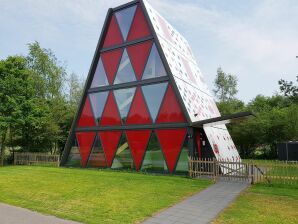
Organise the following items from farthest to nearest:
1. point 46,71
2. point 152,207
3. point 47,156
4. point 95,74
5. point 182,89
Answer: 1. point 46,71
2. point 47,156
3. point 95,74
4. point 182,89
5. point 152,207

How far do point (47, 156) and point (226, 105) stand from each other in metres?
28.7

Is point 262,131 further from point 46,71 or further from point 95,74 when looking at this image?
point 46,71

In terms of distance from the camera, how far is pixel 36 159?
86.6 ft

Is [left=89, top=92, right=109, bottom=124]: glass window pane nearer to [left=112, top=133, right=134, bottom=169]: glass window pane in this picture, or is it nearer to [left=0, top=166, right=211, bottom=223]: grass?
[left=112, top=133, right=134, bottom=169]: glass window pane

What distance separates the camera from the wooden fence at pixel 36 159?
24425mm

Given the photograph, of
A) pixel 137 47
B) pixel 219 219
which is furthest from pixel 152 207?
pixel 137 47

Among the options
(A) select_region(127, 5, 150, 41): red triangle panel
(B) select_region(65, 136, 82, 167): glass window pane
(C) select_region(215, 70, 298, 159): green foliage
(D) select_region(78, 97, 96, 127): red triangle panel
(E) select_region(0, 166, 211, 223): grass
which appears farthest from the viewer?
(C) select_region(215, 70, 298, 159): green foliage

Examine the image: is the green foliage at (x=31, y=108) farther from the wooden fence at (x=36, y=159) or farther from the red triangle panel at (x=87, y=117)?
the red triangle panel at (x=87, y=117)

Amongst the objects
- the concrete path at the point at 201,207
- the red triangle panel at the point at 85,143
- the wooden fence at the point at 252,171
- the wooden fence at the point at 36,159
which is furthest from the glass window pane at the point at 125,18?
the concrete path at the point at 201,207

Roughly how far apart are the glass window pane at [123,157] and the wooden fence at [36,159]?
5.97 meters

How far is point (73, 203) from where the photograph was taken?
32.7 ft

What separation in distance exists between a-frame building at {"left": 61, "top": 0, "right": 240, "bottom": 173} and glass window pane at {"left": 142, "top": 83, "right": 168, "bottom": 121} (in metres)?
0.07

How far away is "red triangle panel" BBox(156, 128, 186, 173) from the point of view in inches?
717

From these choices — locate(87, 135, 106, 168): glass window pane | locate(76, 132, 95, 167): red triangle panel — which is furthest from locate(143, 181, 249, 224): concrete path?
locate(76, 132, 95, 167): red triangle panel
